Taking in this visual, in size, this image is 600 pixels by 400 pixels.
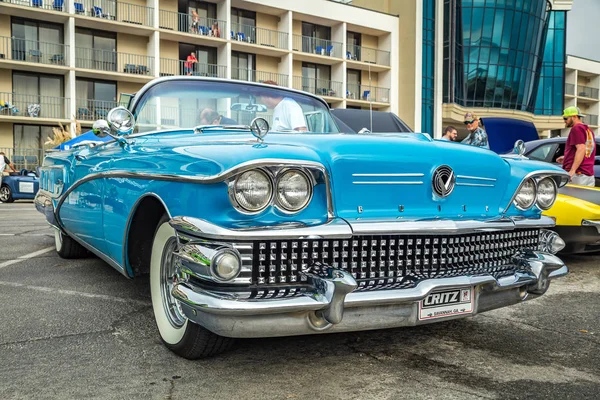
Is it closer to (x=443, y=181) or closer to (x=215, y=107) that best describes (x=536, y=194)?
(x=443, y=181)

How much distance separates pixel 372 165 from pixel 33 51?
25.6 meters

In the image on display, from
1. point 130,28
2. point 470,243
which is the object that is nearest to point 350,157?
point 470,243

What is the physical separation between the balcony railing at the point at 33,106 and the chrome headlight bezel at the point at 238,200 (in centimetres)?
2464

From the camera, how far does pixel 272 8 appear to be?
29.1 metres

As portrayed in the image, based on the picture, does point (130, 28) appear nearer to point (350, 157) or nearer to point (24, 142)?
point (24, 142)

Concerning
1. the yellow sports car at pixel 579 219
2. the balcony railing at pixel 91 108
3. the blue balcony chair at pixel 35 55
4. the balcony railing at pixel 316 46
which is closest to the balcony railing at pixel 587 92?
the balcony railing at pixel 316 46

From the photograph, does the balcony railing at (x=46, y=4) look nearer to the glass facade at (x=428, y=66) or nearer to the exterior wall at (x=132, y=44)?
the exterior wall at (x=132, y=44)

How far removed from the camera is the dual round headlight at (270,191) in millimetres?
2307

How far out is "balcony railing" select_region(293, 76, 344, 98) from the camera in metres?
31.0

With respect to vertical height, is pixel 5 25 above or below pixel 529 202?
above

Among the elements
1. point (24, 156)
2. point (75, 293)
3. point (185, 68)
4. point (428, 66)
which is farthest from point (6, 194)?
point (428, 66)

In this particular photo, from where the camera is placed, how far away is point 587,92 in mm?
51281

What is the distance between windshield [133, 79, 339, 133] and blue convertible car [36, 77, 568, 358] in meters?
0.26

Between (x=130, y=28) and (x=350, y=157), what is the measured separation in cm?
2567
